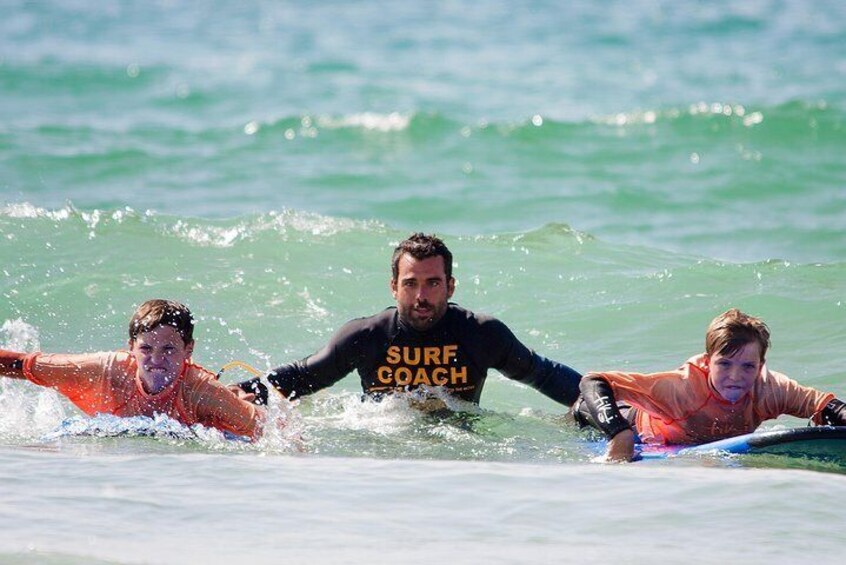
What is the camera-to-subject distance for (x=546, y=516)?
5.51 meters

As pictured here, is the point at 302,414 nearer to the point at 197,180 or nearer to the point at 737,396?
the point at 737,396

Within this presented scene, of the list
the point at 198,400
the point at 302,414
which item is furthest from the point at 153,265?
the point at 198,400

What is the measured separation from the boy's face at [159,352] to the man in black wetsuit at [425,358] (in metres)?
0.86

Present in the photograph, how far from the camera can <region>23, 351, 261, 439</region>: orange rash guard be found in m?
7.27

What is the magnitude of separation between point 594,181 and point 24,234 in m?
6.95

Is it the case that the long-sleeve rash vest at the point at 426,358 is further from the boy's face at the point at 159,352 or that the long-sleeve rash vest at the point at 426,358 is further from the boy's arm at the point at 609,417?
the boy's face at the point at 159,352

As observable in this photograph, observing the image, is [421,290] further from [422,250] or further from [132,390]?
[132,390]

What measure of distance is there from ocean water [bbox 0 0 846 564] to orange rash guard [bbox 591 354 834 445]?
42cm

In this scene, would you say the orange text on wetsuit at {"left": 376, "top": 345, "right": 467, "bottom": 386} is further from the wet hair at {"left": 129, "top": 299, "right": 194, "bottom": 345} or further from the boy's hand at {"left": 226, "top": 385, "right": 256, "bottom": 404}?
the wet hair at {"left": 129, "top": 299, "right": 194, "bottom": 345}

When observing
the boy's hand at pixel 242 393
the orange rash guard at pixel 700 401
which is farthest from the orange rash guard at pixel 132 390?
the orange rash guard at pixel 700 401

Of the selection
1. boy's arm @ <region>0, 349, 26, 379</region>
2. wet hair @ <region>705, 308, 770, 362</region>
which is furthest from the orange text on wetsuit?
boy's arm @ <region>0, 349, 26, 379</region>

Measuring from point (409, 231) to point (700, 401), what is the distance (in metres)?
7.44

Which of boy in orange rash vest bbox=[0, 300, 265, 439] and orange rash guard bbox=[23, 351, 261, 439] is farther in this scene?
orange rash guard bbox=[23, 351, 261, 439]

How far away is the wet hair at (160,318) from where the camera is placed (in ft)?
23.2
